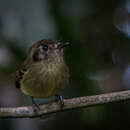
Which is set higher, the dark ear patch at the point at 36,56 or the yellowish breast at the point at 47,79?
the dark ear patch at the point at 36,56

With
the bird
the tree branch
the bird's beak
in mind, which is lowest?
the tree branch

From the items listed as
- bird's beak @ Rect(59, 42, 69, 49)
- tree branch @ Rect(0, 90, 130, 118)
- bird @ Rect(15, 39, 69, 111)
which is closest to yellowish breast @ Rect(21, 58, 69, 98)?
bird @ Rect(15, 39, 69, 111)

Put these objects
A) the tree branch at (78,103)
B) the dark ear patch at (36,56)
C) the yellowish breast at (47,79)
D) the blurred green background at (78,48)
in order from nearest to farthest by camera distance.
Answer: the tree branch at (78,103)
the blurred green background at (78,48)
the yellowish breast at (47,79)
the dark ear patch at (36,56)

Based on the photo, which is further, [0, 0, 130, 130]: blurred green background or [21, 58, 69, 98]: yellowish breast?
[21, 58, 69, 98]: yellowish breast

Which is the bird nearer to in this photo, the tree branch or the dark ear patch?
the dark ear patch

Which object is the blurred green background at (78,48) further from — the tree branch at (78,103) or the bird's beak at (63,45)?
the tree branch at (78,103)

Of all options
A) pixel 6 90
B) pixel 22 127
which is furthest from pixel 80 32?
pixel 22 127

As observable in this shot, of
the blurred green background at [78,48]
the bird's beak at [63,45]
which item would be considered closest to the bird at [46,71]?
the bird's beak at [63,45]

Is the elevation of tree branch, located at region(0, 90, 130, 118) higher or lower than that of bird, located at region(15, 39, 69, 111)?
lower
